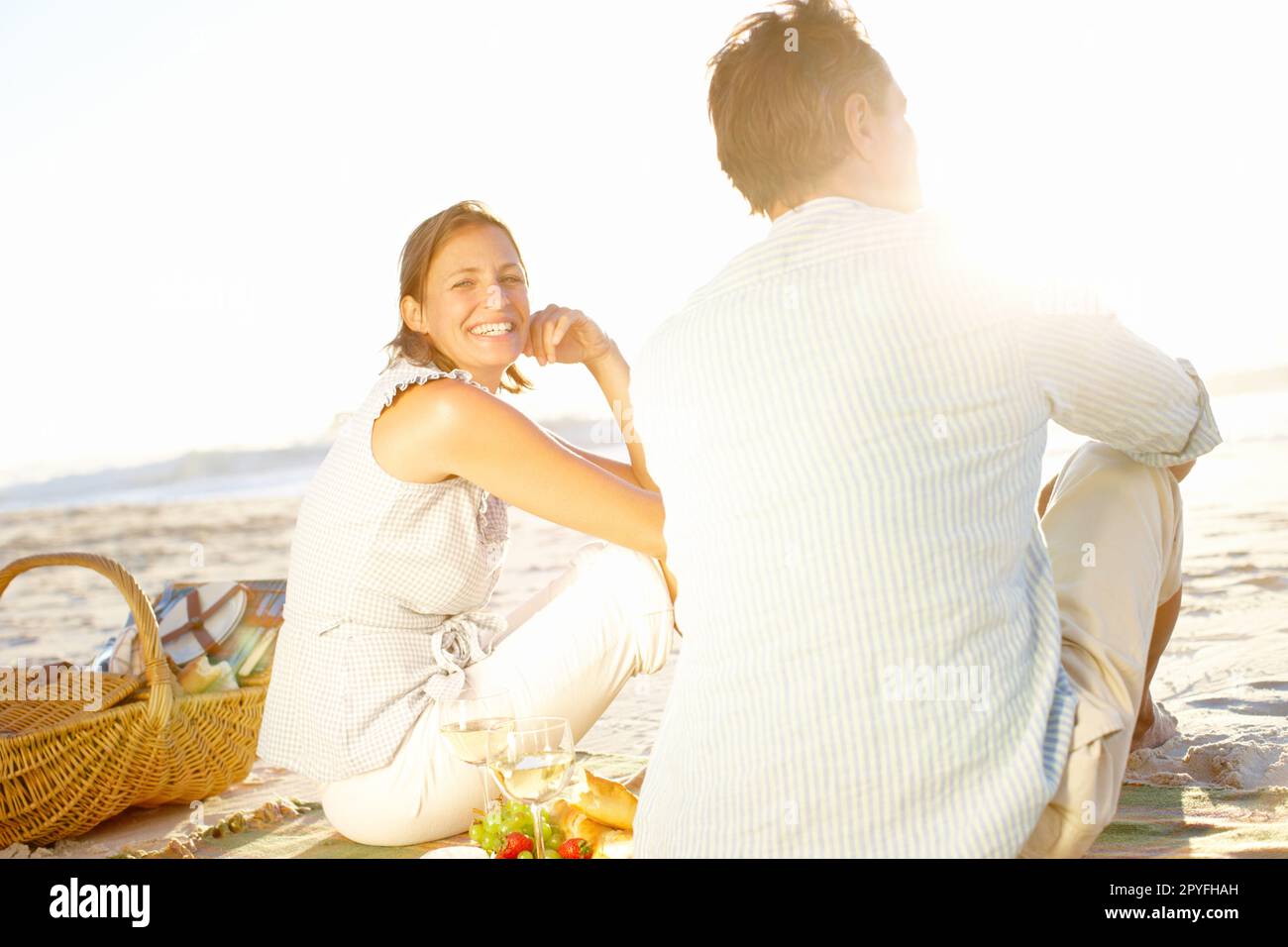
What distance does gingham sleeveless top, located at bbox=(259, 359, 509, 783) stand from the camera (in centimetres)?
251

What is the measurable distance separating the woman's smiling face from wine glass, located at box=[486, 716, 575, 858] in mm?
1106

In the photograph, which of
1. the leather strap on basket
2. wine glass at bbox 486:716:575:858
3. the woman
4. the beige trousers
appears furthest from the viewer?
the leather strap on basket

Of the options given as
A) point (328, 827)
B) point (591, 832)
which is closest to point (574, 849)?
point (591, 832)

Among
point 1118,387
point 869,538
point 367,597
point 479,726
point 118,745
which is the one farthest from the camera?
point 118,745

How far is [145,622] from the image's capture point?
10.1 ft

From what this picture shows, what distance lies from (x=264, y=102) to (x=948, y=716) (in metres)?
17.4

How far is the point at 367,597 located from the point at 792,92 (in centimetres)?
141

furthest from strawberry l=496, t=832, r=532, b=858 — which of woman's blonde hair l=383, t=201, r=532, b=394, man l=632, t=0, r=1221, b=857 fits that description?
woman's blonde hair l=383, t=201, r=532, b=394

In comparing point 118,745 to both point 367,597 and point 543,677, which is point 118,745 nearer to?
point 367,597

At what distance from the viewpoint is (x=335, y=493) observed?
253 centimetres

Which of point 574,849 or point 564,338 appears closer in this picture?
point 574,849

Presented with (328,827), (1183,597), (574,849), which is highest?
(1183,597)

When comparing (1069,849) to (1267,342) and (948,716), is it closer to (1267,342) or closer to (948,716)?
(948,716)

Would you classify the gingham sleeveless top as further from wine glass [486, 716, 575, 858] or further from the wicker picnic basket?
the wicker picnic basket
